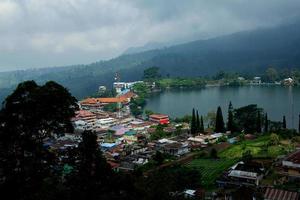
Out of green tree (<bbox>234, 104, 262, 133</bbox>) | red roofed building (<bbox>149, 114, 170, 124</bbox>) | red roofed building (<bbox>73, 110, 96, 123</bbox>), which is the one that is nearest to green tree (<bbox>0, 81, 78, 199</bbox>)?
green tree (<bbox>234, 104, 262, 133</bbox>)

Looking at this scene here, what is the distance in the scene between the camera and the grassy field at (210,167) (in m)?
15.8

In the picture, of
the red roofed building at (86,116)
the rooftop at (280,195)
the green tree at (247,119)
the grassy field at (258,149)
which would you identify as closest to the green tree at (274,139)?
the grassy field at (258,149)

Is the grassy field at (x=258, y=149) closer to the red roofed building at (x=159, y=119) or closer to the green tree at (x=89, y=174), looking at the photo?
the green tree at (x=89, y=174)

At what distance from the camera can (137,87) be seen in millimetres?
69250

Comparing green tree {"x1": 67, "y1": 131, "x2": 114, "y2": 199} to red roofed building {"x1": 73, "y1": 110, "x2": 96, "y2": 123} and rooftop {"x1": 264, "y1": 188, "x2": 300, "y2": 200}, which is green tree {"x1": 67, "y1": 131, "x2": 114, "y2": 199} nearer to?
rooftop {"x1": 264, "y1": 188, "x2": 300, "y2": 200}

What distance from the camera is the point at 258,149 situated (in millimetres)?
20062

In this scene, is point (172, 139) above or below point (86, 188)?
below

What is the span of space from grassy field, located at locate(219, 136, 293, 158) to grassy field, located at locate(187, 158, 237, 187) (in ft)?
3.89

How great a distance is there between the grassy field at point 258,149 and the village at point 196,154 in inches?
1.9

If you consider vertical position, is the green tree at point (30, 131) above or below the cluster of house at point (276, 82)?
above

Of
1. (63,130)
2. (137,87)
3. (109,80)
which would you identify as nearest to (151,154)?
(63,130)

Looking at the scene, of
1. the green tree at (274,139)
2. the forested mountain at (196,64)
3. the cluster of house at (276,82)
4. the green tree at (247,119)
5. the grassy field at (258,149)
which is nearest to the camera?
the grassy field at (258,149)

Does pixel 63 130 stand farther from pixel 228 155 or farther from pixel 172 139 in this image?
pixel 172 139

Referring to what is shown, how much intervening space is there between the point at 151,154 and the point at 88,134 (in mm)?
15172
